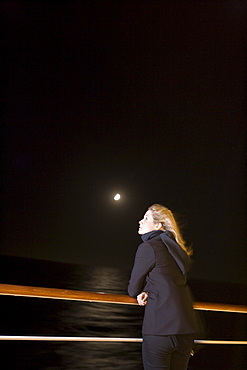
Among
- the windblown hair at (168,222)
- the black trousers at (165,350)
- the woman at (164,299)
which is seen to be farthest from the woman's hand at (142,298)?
the windblown hair at (168,222)

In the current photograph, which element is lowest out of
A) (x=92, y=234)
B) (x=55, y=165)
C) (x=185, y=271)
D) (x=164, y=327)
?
(x=92, y=234)

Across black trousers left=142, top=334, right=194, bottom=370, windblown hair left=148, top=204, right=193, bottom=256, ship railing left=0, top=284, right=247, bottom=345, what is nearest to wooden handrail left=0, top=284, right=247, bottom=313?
ship railing left=0, top=284, right=247, bottom=345

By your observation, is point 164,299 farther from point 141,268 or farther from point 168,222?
point 168,222

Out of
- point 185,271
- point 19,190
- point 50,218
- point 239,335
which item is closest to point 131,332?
point 239,335

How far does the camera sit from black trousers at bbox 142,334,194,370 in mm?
2066

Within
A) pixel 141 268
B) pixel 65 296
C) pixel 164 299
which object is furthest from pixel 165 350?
pixel 65 296

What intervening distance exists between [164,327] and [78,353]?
9.65 feet

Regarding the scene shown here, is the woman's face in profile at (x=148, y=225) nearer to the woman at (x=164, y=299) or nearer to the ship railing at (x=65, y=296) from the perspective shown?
the woman at (x=164, y=299)

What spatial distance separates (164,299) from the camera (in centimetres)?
211

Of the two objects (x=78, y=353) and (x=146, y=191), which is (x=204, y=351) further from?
(x=146, y=191)

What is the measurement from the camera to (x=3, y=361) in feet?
13.9

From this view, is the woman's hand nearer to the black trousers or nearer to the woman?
the woman

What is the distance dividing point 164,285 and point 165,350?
276 mm

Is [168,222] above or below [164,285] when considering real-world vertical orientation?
above
